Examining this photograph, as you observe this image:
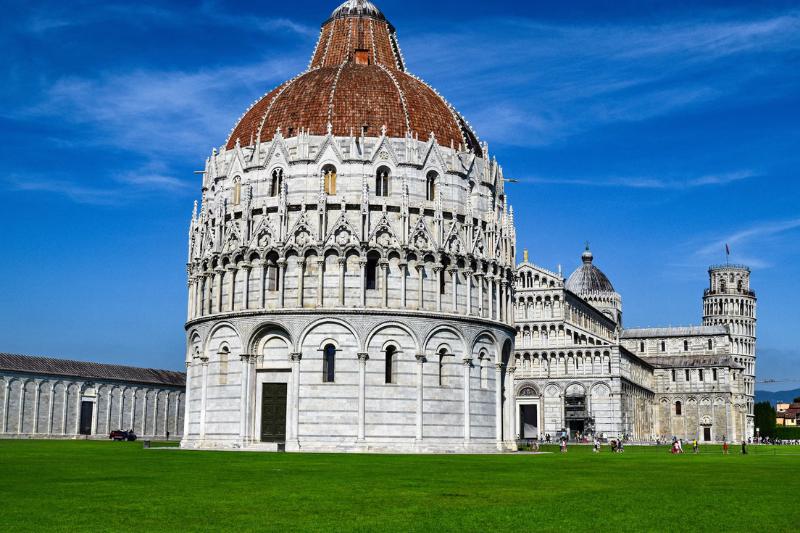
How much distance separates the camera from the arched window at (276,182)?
62.2 meters

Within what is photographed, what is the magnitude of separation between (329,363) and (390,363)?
3.70m

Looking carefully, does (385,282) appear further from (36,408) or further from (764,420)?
(764,420)

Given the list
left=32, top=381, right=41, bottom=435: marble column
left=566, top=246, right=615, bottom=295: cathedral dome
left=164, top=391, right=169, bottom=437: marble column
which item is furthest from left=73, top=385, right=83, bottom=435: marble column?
left=566, top=246, right=615, bottom=295: cathedral dome

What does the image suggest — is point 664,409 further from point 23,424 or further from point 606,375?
point 23,424

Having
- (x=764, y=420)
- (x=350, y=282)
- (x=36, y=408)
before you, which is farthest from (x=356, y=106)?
(x=764, y=420)

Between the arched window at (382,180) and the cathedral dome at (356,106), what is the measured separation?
275 centimetres

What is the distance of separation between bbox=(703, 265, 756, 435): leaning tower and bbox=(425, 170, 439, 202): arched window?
4787 inches

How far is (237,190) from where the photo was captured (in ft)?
212

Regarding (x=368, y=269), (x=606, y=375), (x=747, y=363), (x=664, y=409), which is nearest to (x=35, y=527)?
(x=368, y=269)

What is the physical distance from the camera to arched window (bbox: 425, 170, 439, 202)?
62594 millimetres

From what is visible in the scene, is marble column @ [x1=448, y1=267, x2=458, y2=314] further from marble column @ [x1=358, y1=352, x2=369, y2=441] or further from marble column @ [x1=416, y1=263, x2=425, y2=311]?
marble column @ [x1=358, y1=352, x2=369, y2=441]

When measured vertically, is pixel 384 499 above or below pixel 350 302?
below

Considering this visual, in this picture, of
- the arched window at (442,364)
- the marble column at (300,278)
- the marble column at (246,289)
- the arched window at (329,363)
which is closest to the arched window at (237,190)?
the marble column at (246,289)

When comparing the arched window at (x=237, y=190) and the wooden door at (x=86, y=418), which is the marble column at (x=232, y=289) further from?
the wooden door at (x=86, y=418)
